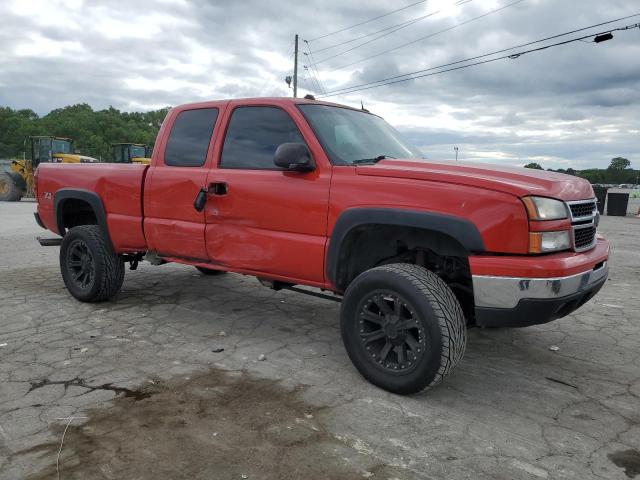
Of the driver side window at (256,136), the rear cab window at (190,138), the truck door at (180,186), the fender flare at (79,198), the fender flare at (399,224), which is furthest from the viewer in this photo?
the fender flare at (79,198)

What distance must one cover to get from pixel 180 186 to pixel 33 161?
21.5 m

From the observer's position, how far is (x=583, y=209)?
3.31 m

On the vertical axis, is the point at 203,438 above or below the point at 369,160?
below

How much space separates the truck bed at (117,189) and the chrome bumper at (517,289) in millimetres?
3128

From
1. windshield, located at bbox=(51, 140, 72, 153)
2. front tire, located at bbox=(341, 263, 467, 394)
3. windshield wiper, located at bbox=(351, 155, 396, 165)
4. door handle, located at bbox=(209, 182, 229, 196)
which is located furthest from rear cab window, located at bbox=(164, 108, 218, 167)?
windshield, located at bbox=(51, 140, 72, 153)

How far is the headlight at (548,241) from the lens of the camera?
2.87m

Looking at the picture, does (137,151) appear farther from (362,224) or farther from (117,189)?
(362,224)

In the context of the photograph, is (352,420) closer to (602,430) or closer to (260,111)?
(602,430)

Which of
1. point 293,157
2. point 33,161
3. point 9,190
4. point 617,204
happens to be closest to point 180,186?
point 293,157

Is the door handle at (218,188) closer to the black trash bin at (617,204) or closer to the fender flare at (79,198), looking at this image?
the fender flare at (79,198)

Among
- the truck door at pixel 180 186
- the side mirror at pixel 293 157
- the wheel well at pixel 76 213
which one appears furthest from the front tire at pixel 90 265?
the side mirror at pixel 293 157

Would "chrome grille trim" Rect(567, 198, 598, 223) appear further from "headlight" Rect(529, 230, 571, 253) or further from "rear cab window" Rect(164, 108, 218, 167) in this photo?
"rear cab window" Rect(164, 108, 218, 167)

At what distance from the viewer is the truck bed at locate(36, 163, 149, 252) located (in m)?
4.73

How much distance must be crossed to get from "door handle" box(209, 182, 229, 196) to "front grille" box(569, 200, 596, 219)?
2.47 metres
